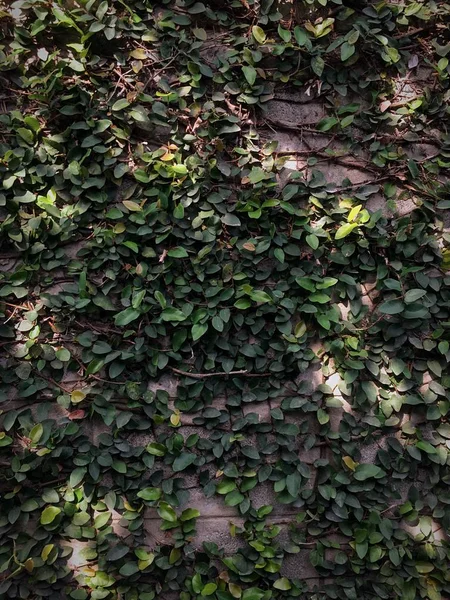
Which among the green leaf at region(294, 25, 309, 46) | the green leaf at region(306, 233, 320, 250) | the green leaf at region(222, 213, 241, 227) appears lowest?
the green leaf at region(306, 233, 320, 250)

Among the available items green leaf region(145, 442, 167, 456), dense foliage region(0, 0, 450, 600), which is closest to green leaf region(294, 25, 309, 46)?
dense foliage region(0, 0, 450, 600)

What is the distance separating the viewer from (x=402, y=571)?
6.40 feet

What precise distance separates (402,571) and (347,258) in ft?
3.85

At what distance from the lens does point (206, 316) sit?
1.90m

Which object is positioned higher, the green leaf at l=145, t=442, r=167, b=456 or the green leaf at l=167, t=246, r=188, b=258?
the green leaf at l=167, t=246, r=188, b=258

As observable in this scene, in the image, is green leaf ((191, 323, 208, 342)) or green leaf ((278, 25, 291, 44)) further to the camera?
green leaf ((278, 25, 291, 44))

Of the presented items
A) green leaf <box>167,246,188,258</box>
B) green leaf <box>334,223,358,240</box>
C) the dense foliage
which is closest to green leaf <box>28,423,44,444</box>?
the dense foliage

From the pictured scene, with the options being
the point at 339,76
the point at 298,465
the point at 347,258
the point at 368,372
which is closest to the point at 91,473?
the point at 298,465

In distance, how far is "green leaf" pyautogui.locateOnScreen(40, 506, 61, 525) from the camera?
5.95ft

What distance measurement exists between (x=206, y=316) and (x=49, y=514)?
0.87 m

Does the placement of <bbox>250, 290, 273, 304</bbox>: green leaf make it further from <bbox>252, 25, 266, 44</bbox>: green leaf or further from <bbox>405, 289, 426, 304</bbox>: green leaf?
<bbox>252, 25, 266, 44</bbox>: green leaf

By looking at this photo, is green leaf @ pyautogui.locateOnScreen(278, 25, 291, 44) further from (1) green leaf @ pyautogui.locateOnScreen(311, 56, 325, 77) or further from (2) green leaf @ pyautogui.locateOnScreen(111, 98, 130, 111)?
(2) green leaf @ pyautogui.locateOnScreen(111, 98, 130, 111)

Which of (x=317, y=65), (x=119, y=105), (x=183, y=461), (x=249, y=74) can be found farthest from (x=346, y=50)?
(x=183, y=461)

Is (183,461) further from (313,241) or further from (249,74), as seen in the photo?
(249,74)
